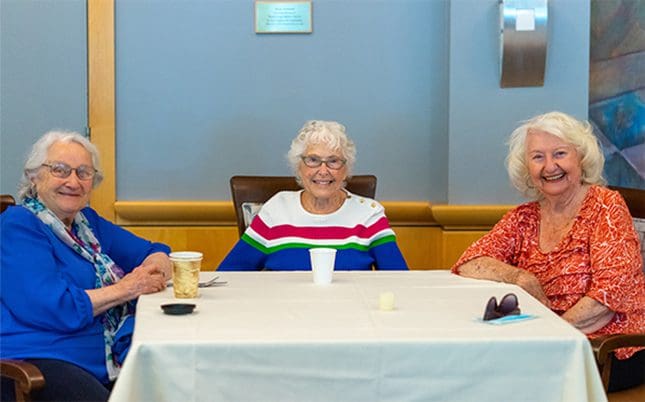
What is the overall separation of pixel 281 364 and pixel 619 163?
9.27 ft

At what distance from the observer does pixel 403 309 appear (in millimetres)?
2158

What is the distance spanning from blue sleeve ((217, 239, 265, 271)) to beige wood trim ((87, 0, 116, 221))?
38.2 inches

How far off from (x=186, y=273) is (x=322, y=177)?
3.17ft

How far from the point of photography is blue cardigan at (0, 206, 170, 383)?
7.52 ft

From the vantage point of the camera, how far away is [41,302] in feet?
7.49

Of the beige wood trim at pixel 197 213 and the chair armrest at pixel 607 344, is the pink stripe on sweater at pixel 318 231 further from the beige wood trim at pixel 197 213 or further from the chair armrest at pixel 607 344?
the chair armrest at pixel 607 344

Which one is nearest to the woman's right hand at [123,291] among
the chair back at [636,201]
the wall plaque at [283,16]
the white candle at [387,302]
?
the white candle at [387,302]

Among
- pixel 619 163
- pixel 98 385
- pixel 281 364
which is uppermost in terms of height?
pixel 619 163

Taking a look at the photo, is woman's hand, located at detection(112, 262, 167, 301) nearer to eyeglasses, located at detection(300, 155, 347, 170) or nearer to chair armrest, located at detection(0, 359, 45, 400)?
chair armrest, located at detection(0, 359, 45, 400)

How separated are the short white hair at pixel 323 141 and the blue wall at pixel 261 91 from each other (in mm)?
642

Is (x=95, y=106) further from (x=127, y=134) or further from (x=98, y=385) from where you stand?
(x=98, y=385)

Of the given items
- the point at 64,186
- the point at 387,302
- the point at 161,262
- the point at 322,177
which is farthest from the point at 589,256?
the point at 64,186

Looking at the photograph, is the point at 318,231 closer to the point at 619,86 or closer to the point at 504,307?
the point at 504,307

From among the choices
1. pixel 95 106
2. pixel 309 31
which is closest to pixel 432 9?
pixel 309 31
